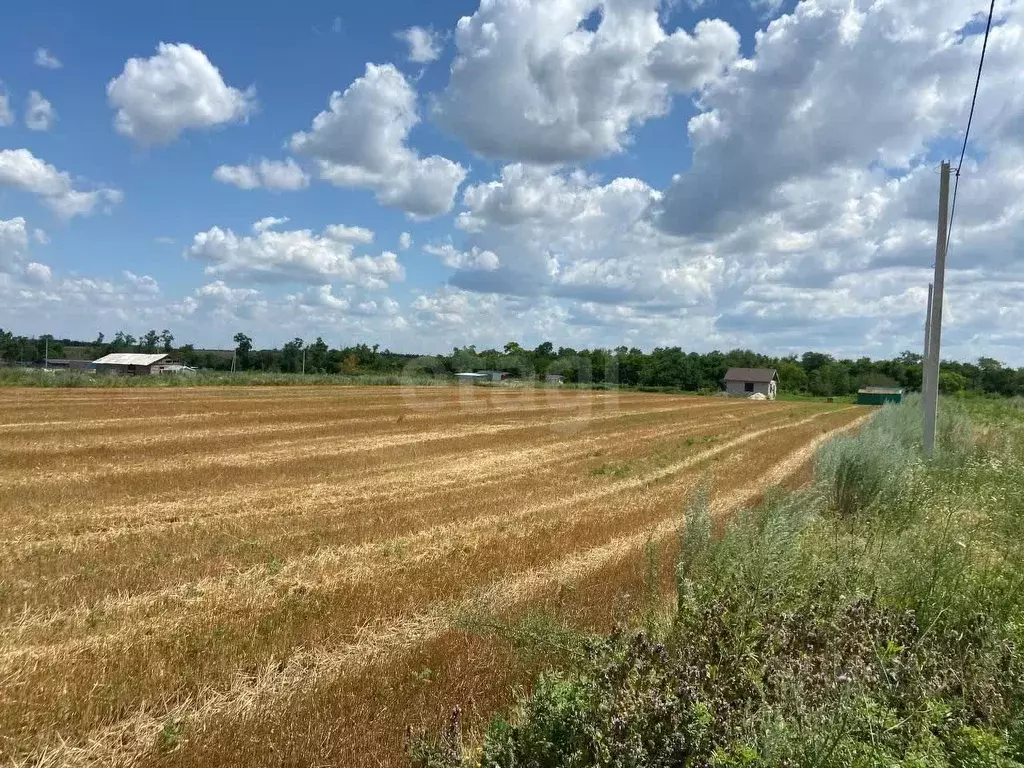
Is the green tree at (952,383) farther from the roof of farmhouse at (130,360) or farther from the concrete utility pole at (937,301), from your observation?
the roof of farmhouse at (130,360)

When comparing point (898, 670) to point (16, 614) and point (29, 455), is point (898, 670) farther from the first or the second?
point (29, 455)

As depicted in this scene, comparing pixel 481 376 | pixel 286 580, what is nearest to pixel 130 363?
pixel 481 376

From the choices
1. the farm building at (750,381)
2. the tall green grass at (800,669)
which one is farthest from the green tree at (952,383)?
the tall green grass at (800,669)

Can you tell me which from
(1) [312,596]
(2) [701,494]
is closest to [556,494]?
(2) [701,494]

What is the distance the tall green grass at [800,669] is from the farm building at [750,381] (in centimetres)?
9345

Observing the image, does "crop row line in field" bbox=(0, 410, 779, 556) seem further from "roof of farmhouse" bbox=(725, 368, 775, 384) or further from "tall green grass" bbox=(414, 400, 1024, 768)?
"roof of farmhouse" bbox=(725, 368, 775, 384)

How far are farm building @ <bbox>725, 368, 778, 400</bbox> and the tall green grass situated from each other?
9345 cm

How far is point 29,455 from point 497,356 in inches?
1457

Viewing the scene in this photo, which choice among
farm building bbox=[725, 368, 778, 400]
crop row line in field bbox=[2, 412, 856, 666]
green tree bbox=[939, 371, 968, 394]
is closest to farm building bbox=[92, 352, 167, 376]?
farm building bbox=[725, 368, 778, 400]

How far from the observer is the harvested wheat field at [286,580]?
14.0 feet

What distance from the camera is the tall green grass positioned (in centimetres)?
309

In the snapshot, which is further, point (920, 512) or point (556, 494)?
point (556, 494)

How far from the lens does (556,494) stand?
1307 cm

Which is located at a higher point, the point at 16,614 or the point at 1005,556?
the point at 1005,556
